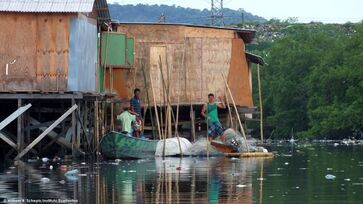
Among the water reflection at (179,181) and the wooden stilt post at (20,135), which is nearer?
the water reflection at (179,181)

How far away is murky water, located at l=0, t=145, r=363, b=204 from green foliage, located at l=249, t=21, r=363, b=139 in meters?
33.7

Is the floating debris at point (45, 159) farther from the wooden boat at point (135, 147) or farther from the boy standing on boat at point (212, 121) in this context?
the boy standing on boat at point (212, 121)

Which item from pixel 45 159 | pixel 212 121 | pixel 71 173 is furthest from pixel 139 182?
pixel 212 121

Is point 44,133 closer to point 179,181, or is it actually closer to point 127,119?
point 127,119

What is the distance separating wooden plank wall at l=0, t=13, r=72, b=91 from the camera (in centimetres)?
3259

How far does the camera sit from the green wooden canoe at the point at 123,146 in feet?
108

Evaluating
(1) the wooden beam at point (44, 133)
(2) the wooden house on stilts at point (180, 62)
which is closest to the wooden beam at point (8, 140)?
(1) the wooden beam at point (44, 133)

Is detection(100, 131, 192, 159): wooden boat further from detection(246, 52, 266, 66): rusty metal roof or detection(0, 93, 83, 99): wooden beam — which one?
detection(246, 52, 266, 66): rusty metal roof

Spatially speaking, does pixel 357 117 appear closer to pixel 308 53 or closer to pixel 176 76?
pixel 308 53

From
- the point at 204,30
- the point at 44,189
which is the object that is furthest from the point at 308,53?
the point at 44,189

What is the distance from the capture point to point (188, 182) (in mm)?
23734

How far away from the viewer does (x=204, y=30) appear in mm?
40906

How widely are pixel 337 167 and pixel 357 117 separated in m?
35.4

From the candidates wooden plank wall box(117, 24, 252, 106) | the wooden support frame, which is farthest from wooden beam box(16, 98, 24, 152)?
wooden plank wall box(117, 24, 252, 106)
